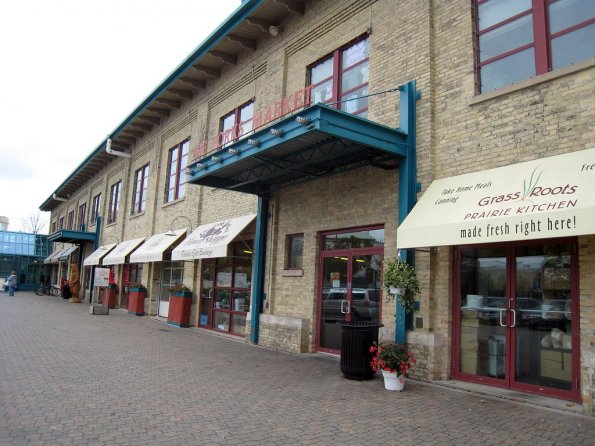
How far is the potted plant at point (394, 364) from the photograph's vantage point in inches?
279

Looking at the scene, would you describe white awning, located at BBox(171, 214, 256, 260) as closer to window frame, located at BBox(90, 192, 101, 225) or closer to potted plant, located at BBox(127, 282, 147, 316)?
A: potted plant, located at BBox(127, 282, 147, 316)

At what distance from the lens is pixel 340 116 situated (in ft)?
25.8

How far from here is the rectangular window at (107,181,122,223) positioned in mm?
26031

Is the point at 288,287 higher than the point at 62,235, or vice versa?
the point at 62,235

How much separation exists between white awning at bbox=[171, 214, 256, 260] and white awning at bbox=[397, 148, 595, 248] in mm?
5960

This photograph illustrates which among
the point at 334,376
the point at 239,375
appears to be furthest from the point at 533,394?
the point at 239,375

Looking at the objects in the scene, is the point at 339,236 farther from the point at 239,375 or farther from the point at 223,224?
the point at 223,224

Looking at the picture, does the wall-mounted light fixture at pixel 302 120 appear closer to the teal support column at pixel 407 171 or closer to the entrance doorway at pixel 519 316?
the teal support column at pixel 407 171

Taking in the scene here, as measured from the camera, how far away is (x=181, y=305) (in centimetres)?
1545

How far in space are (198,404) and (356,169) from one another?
562 cm

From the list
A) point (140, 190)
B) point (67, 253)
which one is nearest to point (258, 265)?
point (140, 190)

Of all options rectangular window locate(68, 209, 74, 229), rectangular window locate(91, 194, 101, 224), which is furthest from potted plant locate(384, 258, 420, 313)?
rectangular window locate(68, 209, 74, 229)

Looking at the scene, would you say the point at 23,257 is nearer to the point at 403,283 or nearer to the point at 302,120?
the point at 302,120

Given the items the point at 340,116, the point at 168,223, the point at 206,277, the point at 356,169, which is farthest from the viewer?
the point at 168,223
